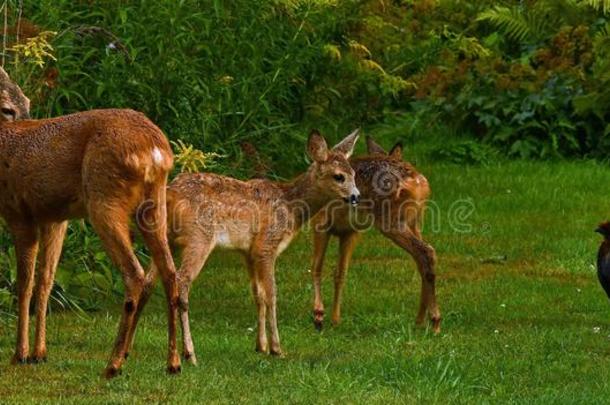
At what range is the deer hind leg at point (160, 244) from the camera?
28.5ft

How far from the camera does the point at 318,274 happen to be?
11.5 meters

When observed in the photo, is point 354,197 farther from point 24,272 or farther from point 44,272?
point 24,272

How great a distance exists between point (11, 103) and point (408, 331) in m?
3.11

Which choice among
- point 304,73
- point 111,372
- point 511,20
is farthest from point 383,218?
point 511,20

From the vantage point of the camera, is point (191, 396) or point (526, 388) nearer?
point (191, 396)

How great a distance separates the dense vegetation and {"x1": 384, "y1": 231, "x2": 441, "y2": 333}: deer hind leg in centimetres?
166

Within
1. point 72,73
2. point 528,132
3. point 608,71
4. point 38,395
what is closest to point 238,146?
point 72,73

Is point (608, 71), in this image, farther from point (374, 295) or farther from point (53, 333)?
point (53, 333)

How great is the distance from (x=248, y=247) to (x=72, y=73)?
118 inches

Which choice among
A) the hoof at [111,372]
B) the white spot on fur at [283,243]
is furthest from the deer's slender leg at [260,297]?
the hoof at [111,372]

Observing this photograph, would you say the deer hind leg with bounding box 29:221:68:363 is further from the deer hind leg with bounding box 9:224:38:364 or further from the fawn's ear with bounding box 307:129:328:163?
the fawn's ear with bounding box 307:129:328:163

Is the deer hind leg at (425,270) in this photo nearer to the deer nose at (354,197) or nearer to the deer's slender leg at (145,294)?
the deer nose at (354,197)

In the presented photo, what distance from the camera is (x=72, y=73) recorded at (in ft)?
41.0

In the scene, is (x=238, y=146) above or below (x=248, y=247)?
below
